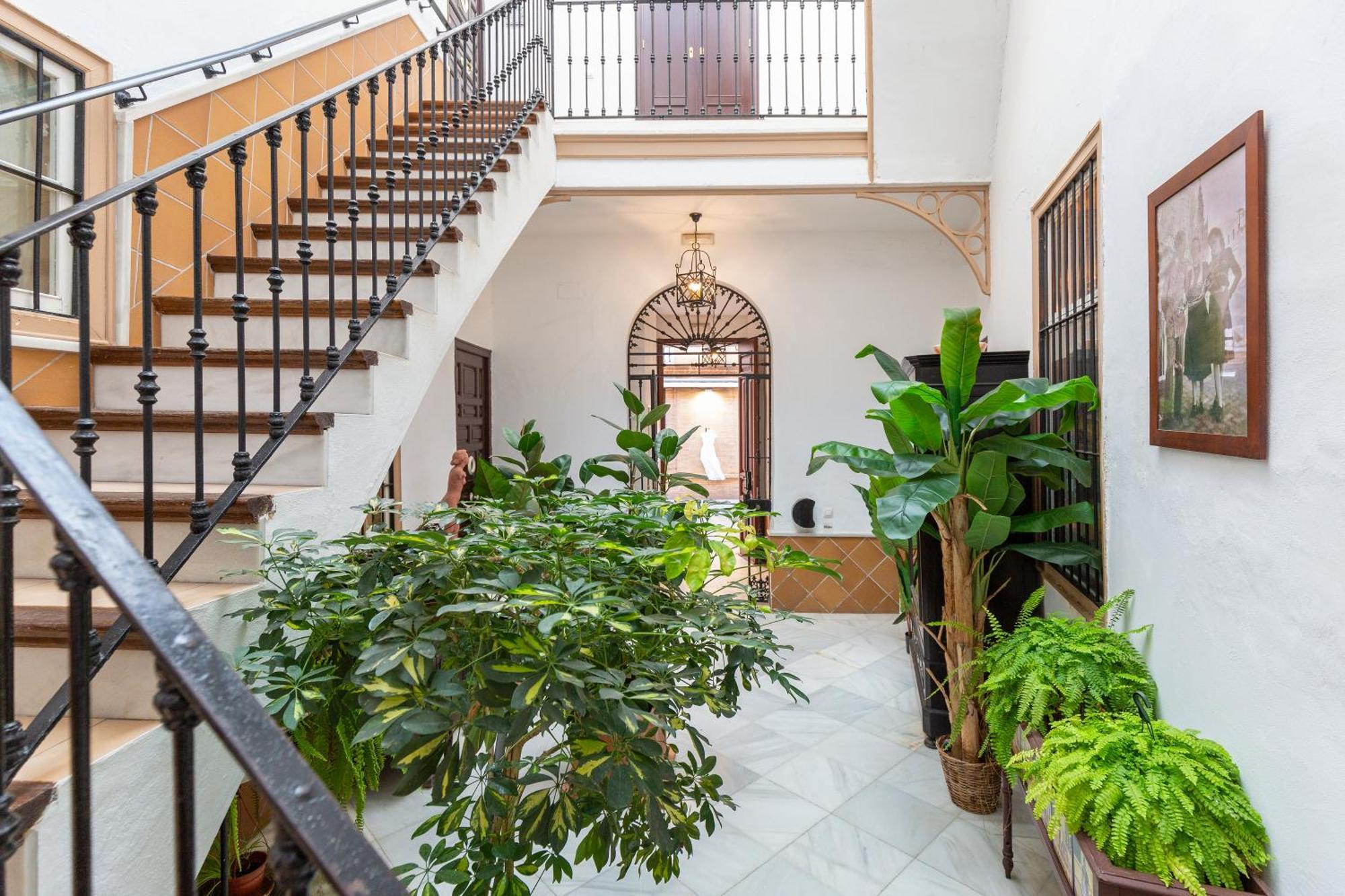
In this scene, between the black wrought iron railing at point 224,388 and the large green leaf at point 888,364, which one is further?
the large green leaf at point 888,364

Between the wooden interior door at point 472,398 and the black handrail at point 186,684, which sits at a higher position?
the wooden interior door at point 472,398

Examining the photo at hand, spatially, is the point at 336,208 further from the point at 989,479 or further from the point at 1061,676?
the point at 1061,676

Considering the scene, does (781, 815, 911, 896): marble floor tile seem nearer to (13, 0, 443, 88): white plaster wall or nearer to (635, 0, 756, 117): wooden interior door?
(13, 0, 443, 88): white plaster wall

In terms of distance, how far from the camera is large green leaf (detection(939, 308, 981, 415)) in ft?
7.16

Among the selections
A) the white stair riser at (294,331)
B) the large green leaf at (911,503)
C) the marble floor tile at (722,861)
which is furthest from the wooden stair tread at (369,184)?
the marble floor tile at (722,861)

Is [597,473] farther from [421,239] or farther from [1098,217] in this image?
[1098,217]

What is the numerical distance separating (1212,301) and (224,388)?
8.78 ft

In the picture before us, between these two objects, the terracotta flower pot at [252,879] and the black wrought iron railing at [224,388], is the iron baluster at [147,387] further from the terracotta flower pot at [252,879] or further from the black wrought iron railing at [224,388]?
the terracotta flower pot at [252,879]

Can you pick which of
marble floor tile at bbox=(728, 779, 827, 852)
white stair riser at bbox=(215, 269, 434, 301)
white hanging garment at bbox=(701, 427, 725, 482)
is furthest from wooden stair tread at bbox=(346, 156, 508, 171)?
white hanging garment at bbox=(701, 427, 725, 482)

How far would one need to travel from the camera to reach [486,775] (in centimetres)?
122

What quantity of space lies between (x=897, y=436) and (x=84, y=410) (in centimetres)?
227

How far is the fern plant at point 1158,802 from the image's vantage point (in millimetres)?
1314

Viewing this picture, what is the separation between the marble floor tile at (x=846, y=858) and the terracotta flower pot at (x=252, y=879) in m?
1.64

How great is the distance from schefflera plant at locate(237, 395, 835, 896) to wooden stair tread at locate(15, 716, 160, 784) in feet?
0.90
